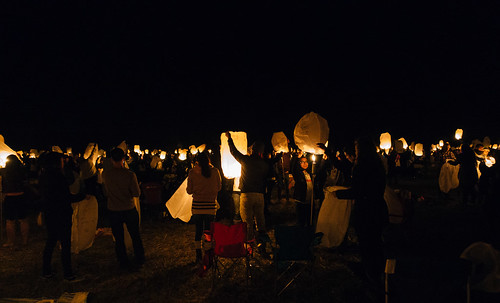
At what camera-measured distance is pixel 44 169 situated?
14.9 feet

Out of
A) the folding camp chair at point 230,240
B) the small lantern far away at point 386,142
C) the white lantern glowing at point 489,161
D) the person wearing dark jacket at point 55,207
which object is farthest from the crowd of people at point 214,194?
the small lantern far away at point 386,142

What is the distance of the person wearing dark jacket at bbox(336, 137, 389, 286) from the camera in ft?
12.9

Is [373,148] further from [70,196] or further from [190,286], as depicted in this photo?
[70,196]

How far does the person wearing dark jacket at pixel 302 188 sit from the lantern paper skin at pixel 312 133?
1.58 ft

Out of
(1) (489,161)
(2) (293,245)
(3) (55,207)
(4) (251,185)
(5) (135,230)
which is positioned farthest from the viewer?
(1) (489,161)

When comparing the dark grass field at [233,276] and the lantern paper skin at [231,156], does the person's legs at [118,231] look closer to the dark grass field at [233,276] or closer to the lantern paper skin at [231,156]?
the dark grass field at [233,276]

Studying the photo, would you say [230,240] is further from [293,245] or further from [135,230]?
[135,230]

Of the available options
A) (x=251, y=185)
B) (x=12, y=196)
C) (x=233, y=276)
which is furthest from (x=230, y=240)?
(x=12, y=196)

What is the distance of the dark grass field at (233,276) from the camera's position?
2598 mm

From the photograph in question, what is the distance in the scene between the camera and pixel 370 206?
A: 3922 mm

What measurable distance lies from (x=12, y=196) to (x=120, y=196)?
9.50 feet

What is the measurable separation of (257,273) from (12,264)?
3925mm

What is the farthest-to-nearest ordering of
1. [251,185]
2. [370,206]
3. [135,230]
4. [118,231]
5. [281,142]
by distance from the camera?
[281,142] < [251,185] < [135,230] < [118,231] < [370,206]

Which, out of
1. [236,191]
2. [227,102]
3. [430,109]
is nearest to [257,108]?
[227,102]
